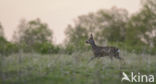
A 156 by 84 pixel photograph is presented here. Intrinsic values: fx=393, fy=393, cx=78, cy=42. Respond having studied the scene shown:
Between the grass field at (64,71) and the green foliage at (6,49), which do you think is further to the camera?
the green foliage at (6,49)

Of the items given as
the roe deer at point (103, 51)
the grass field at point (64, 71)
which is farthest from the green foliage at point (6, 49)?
the roe deer at point (103, 51)

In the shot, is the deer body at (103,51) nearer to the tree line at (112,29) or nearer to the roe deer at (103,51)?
the roe deer at (103,51)

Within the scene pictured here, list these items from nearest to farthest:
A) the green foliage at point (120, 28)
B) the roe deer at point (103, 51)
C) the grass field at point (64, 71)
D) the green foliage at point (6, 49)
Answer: the grass field at point (64, 71), the green foliage at point (6, 49), the roe deer at point (103, 51), the green foliage at point (120, 28)

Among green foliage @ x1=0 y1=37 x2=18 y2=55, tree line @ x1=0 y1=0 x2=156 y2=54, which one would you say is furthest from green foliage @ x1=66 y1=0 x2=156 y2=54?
green foliage @ x1=0 y1=37 x2=18 y2=55

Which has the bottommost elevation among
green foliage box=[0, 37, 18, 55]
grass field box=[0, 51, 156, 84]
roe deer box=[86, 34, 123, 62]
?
grass field box=[0, 51, 156, 84]

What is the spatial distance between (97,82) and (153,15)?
5653 centimetres

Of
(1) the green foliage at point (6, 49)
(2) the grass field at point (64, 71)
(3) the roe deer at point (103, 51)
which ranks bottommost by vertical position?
(2) the grass field at point (64, 71)

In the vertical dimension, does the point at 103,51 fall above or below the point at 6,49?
below

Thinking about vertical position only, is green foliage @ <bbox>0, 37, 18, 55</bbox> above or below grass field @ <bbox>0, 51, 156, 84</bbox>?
above

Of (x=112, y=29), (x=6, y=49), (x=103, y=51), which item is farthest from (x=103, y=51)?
(x=112, y=29)

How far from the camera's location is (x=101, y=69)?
1884 cm

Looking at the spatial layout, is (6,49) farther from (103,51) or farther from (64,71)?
(64,71)

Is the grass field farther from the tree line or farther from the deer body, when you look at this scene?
the tree line

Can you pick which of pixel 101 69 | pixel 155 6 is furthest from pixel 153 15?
pixel 101 69
